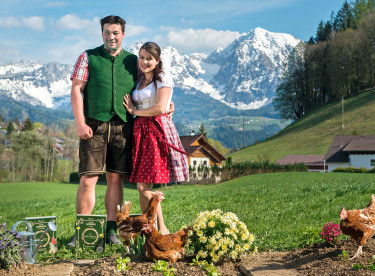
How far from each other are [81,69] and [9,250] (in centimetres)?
218

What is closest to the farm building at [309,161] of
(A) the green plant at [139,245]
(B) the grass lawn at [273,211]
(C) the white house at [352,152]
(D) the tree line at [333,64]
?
(C) the white house at [352,152]

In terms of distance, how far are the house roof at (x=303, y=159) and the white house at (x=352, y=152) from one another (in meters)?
2.26

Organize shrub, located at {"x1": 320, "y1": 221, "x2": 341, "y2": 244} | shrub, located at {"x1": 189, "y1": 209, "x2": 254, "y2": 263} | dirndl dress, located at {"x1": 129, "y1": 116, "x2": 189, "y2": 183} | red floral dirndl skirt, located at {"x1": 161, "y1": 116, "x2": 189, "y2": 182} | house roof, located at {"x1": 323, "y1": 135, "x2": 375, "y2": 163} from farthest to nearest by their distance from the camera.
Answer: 1. house roof, located at {"x1": 323, "y1": 135, "x2": 375, "y2": 163}
2. red floral dirndl skirt, located at {"x1": 161, "y1": 116, "x2": 189, "y2": 182}
3. dirndl dress, located at {"x1": 129, "y1": 116, "x2": 189, "y2": 183}
4. shrub, located at {"x1": 320, "y1": 221, "x2": 341, "y2": 244}
5. shrub, located at {"x1": 189, "y1": 209, "x2": 254, "y2": 263}

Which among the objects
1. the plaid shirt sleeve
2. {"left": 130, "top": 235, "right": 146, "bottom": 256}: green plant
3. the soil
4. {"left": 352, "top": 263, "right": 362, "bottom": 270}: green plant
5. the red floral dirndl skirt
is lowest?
the soil

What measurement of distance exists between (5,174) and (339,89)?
5990cm

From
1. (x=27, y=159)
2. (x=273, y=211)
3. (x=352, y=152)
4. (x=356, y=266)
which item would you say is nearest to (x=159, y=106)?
(x=356, y=266)

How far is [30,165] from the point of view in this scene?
70.9m

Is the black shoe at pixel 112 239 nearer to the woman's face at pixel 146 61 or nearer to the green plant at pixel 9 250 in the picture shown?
the green plant at pixel 9 250

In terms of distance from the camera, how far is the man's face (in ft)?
16.8

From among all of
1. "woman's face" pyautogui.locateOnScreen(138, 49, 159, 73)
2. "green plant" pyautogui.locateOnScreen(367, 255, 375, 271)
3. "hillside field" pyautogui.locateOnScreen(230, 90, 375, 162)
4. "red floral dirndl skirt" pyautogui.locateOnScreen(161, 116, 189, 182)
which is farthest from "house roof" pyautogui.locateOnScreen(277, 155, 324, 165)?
"green plant" pyautogui.locateOnScreen(367, 255, 375, 271)

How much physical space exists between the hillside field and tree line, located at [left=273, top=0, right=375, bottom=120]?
4535 mm

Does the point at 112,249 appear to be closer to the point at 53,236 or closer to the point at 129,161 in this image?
the point at 53,236

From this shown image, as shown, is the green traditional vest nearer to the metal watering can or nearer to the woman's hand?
the woman's hand

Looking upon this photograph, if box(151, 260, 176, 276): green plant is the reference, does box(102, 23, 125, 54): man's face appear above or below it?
above
